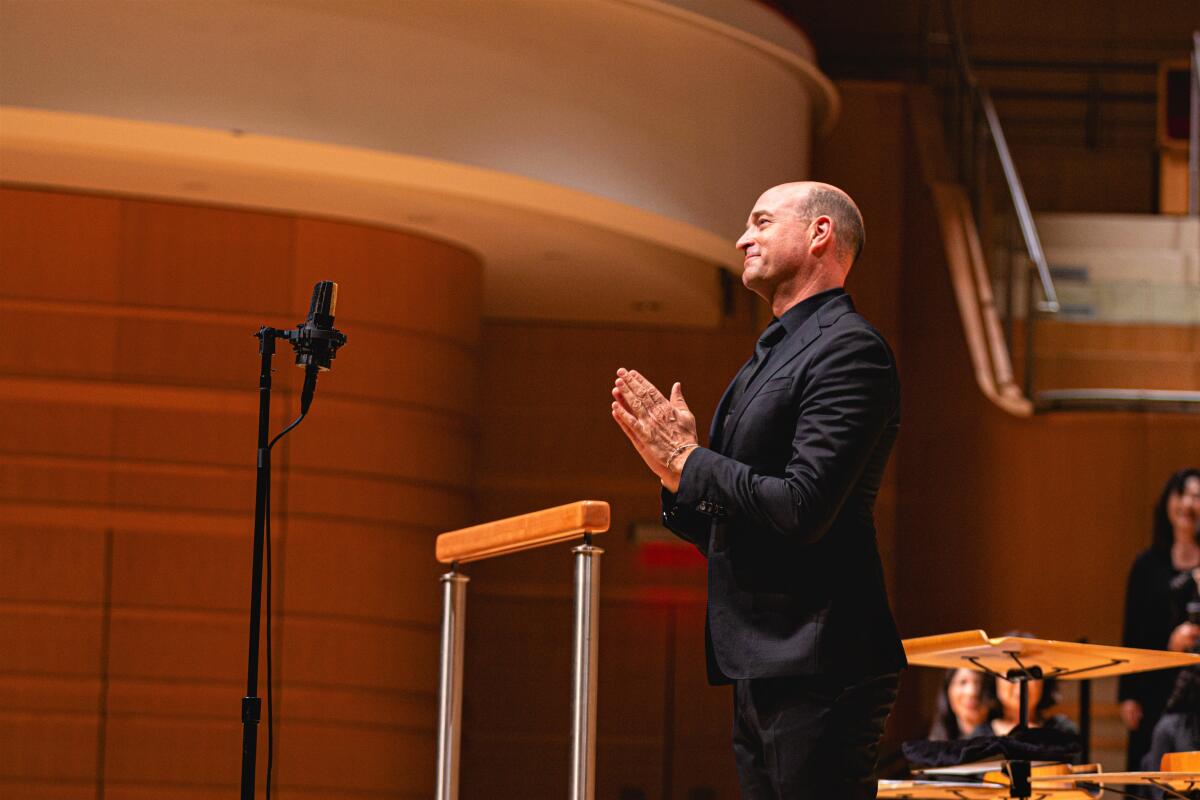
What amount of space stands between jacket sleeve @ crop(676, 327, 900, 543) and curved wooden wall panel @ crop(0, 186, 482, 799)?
15.8 ft

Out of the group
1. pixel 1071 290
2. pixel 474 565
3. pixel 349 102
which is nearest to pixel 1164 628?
pixel 1071 290

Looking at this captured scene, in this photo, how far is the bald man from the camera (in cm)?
209

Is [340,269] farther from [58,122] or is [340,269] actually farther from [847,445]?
[847,445]

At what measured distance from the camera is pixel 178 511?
6.67 m

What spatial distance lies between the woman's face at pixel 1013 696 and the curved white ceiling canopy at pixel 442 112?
230 centimetres

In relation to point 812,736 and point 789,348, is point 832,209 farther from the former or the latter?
point 812,736

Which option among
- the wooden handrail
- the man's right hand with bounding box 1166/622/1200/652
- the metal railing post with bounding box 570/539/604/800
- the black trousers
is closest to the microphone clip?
the wooden handrail

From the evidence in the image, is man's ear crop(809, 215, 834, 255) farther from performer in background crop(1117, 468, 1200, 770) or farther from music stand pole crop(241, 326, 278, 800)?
performer in background crop(1117, 468, 1200, 770)

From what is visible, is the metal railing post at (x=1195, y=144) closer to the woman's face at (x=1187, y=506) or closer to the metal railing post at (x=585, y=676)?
the woman's face at (x=1187, y=506)

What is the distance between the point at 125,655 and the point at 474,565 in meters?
2.17

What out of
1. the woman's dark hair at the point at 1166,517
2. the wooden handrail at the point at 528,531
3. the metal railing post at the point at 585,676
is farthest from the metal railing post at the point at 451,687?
the woman's dark hair at the point at 1166,517

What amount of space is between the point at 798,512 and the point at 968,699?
338cm

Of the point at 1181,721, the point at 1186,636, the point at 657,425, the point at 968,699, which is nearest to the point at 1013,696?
the point at 968,699

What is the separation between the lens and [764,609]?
214 centimetres
